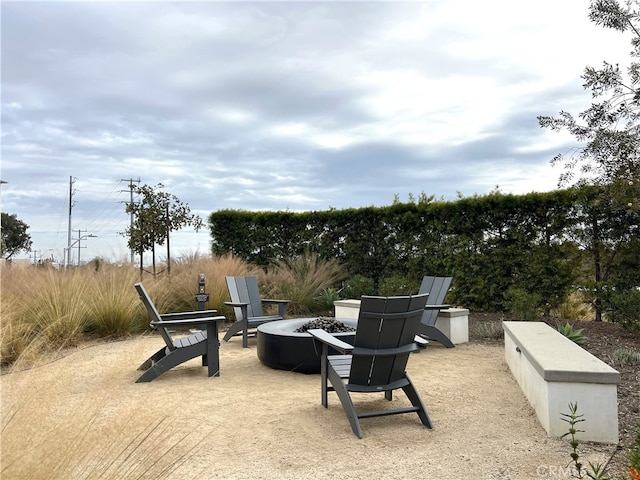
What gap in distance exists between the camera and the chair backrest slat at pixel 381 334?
3506 mm

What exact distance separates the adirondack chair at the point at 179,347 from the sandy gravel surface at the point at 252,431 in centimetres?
13

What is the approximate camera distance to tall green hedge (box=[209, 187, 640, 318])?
7922mm

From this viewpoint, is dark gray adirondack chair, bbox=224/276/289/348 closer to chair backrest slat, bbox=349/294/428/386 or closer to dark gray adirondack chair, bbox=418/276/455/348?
dark gray adirondack chair, bbox=418/276/455/348

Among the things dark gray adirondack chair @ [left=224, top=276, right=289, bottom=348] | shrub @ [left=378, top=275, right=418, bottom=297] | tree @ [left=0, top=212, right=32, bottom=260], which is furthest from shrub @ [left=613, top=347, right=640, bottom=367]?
tree @ [left=0, top=212, right=32, bottom=260]

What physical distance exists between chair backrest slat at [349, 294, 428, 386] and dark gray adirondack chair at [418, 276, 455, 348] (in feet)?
8.75

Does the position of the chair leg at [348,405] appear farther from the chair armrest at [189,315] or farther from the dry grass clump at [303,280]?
the dry grass clump at [303,280]

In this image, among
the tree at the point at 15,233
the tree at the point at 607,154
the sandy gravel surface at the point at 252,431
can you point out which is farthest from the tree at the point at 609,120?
the tree at the point at 15,233

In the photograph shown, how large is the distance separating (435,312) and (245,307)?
238cm

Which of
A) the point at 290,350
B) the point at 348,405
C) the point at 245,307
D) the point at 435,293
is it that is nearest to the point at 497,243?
the point at 435,293

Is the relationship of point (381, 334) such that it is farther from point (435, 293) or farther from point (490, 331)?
point (490, 331)

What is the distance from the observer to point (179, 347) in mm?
4898

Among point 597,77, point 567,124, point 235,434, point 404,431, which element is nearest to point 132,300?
point 235,434

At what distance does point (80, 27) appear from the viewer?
459 centimetres

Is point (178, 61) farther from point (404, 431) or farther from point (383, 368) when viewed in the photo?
point (404, 431)
